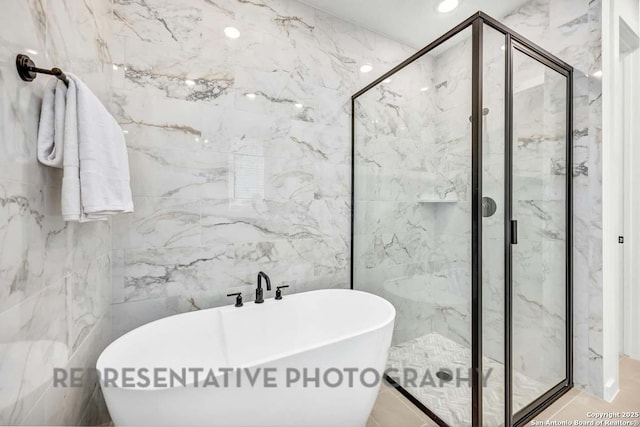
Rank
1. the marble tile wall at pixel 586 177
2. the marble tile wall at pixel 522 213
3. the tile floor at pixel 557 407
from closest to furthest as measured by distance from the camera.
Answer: the marble tile wall at pixel 522 213 < the tile floor at pixel 557 407 < the marble tile wall at pixel 586 177

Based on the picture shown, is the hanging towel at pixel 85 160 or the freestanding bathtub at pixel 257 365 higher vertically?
the hanging towel at pixel 85 160

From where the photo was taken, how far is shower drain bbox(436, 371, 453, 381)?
164 centimetres

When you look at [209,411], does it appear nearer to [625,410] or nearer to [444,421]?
[444,421]

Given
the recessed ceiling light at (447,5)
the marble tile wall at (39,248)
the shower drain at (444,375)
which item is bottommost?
the shower drain at (444,375)

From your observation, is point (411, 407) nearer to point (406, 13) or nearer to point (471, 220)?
point (471, 220)

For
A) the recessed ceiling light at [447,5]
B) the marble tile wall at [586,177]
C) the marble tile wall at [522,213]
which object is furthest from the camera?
the recessed ceiling light at [447,5]

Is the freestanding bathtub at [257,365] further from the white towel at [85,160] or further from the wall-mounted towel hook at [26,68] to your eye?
the wall-mounted towel hook at [26,68]

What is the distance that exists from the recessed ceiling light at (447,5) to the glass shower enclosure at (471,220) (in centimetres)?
65

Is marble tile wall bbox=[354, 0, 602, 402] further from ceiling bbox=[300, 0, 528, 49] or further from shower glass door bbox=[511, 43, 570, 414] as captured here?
ceiling bbox=[300, 0, 528, 49]

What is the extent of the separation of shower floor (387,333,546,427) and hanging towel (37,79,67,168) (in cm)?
190

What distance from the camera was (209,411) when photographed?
969mm

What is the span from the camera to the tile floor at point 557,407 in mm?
1586

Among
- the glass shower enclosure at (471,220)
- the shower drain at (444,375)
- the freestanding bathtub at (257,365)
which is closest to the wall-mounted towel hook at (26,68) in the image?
the freestanding bathtub at (257,365)

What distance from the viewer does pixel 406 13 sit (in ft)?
6.96
